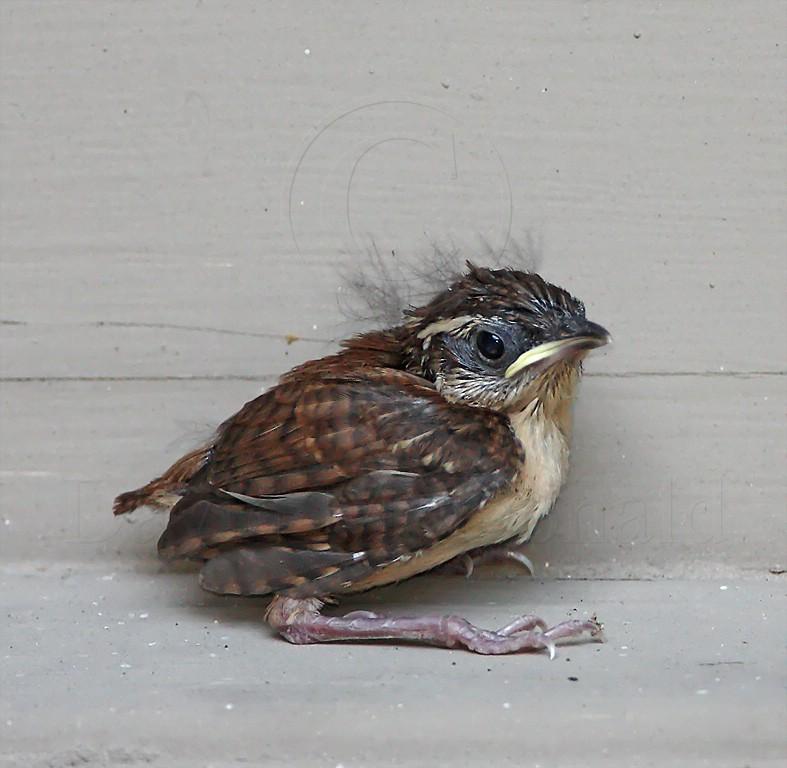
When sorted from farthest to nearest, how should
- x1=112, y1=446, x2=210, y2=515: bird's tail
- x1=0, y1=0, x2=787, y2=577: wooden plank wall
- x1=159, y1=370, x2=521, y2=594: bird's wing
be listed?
x1=0, y1=0, x2=787, y2=577: wooden plank wall
x1=112, y1=446, x2=210, y2=515: bird's tail
x1=159, y1=370, x2=521, y2=594: bird's wing

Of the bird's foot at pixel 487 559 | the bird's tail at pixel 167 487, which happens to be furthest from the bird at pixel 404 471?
the bird's foot at pixel 487 559

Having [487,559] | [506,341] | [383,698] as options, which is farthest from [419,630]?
[506,341]

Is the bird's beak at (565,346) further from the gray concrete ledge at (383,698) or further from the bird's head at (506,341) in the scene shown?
the gray concrete ledge at (383,698)

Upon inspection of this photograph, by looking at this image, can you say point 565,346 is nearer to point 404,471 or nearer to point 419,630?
point 404,471

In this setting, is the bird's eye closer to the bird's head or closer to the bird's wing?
the bird's head

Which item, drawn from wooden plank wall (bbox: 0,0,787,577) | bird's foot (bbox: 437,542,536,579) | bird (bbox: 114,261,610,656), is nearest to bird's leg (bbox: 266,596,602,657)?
bird (bbox: 114,261,610,656)

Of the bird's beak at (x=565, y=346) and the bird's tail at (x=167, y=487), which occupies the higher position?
the bird's beak at (x=565, y=346)

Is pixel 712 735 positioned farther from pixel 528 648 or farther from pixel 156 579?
pixel 156 579

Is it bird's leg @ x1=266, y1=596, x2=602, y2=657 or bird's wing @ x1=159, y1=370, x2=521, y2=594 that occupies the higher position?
bird's wing @ x1=159, y1=370, x2=521, y2=594
